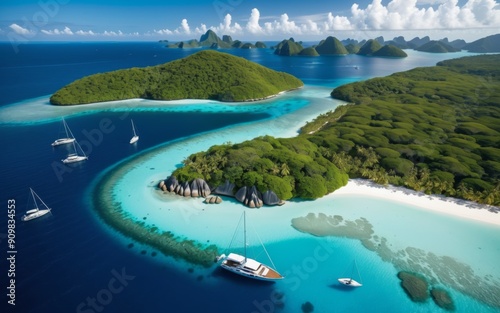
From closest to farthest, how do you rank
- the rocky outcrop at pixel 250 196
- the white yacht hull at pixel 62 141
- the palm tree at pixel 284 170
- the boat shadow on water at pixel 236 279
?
the boat shadow on water at pixel 236 279 → the rocky outcrop at pixel 250 196 → the palm tree at pixel 284 170 → the white yacht hull at pixel 62 141

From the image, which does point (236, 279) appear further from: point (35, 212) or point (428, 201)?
point (428, 201)

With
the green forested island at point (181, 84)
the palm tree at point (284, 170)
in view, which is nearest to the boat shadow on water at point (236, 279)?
the palm tree at point (284, 170)

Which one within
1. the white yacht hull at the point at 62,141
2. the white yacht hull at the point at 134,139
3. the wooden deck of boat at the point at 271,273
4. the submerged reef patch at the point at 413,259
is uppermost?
the white yacht hull at the point at 62,141

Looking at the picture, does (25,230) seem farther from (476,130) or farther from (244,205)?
(476,130)

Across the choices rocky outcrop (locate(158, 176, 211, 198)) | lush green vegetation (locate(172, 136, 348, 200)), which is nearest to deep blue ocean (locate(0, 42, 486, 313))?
rocky outcrop (locate(158, 176, 211, 198))

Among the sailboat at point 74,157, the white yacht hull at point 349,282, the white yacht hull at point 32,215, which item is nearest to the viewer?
the white yacht hull at point 349,282

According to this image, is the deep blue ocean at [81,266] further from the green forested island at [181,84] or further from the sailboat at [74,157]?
the green forested island at [181,84]

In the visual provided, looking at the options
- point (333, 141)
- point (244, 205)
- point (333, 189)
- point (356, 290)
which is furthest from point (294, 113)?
point (356, 290)
